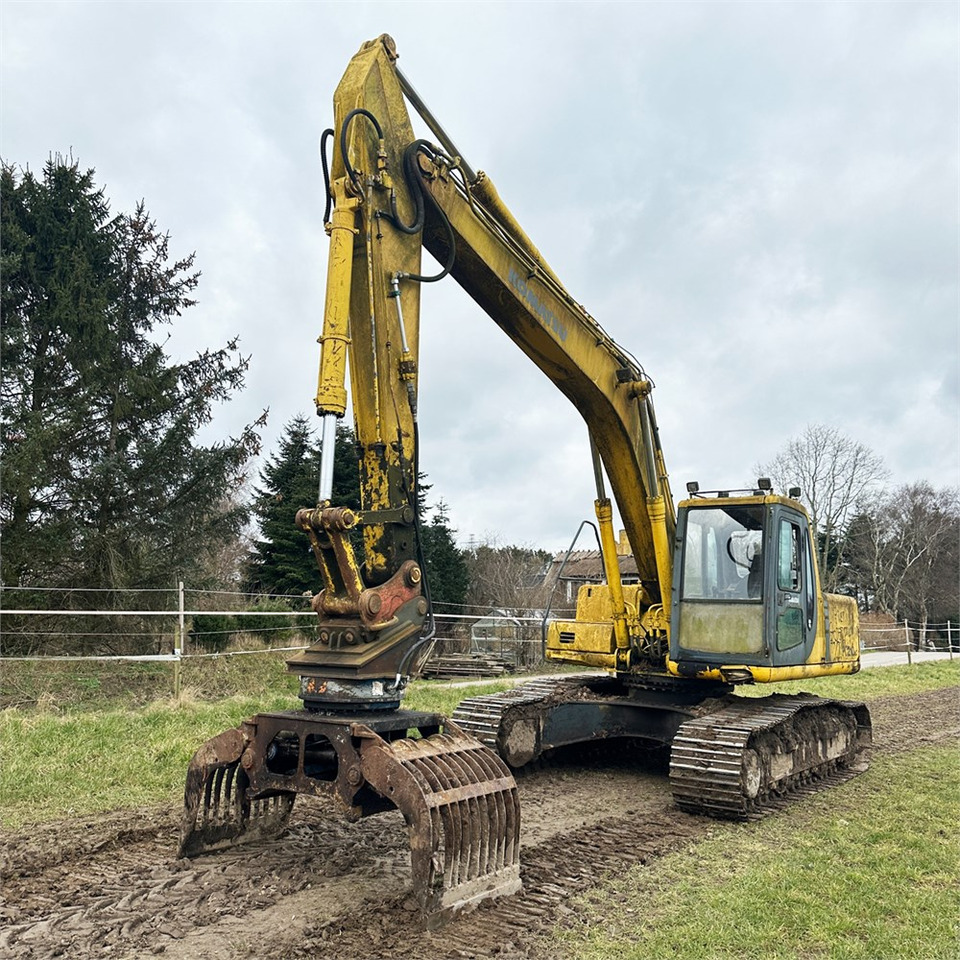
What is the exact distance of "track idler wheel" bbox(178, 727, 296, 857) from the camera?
15.7 feet

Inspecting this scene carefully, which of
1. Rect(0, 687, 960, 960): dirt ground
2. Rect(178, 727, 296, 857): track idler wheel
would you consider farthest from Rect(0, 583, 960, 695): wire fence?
Rect(178, 727, 296, 857): track idler wheel

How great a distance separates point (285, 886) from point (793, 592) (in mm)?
4936

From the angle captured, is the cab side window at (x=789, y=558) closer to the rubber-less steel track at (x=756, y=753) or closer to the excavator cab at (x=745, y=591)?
the excavator cab at (x=745, y=591)

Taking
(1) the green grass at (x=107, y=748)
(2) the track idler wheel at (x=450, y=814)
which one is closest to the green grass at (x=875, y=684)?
(1) the green grass at (x=107, y=748)

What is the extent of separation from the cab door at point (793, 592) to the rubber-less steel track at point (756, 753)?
533mm

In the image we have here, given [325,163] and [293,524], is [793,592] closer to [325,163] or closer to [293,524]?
[325,163]

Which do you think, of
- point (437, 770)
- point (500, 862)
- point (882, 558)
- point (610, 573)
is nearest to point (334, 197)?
point (437, 770)

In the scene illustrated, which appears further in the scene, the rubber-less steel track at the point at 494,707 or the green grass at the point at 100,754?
the rubber-less steel track at the point at 494,707

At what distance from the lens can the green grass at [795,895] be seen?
154 inches

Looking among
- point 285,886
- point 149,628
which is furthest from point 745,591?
point 149,628

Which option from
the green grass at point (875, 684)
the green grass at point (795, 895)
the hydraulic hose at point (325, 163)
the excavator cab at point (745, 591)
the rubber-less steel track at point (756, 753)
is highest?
the hydraulic hose at point (325, 163)

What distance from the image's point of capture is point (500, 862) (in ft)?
14.6

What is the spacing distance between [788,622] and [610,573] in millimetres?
1670

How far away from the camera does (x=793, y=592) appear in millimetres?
7426
